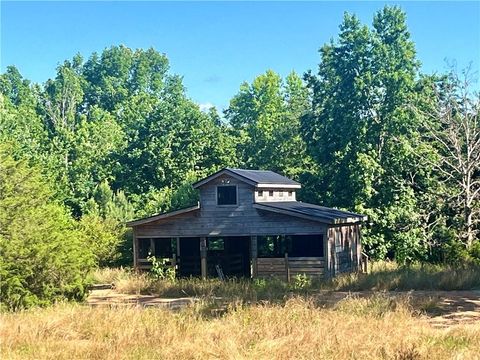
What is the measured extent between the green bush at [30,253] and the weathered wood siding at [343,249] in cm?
1147

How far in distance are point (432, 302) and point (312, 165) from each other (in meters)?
27.7

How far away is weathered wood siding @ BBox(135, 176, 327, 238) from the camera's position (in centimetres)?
2769

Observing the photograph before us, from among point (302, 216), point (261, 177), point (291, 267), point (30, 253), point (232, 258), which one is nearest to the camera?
point (30, 253)

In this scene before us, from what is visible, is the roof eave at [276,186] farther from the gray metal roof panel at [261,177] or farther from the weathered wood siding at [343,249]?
the weathered wood siding at [343,249]

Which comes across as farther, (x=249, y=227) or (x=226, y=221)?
(x=226, y=221)

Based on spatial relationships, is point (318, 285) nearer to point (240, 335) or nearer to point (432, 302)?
point (432, 302)

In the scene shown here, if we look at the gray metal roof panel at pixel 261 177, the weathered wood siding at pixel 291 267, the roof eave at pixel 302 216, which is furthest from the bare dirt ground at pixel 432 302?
the gray metal roof panel at pixel 261 177

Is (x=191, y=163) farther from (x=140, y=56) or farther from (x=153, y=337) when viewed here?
(x=140, y=56)

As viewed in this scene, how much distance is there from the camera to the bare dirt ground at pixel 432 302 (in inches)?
615

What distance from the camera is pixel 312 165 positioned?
44.4 m

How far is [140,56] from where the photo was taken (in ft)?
331

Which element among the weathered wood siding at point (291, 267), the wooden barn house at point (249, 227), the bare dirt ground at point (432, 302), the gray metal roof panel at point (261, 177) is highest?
the gray metal roof panel at point (261, 177)

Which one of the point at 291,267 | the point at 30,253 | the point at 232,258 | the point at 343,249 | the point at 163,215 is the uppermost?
the point at 163,215

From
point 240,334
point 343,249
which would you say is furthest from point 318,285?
point 240,334
